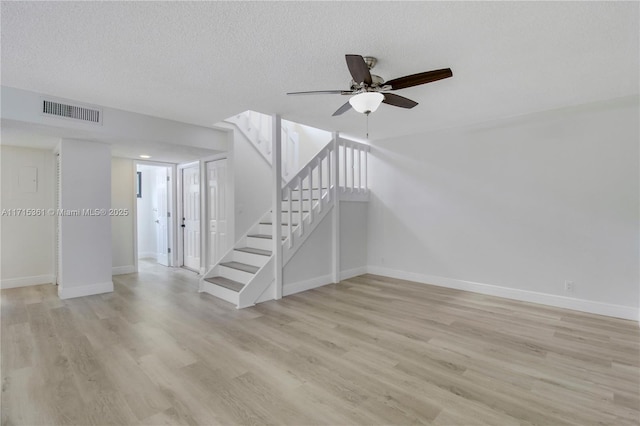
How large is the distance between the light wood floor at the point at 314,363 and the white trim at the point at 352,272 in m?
1.31

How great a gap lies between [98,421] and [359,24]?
2.93 meters

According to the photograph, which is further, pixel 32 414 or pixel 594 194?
pixel 594 194

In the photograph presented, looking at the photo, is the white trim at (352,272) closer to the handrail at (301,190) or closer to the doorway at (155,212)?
the handrail at (301,190)

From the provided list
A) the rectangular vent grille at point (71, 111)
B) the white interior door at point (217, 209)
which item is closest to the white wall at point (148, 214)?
the white interior door at point (217, 209)

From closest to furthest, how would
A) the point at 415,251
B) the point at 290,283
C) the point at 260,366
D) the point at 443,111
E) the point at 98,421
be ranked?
the point at 98,421 → the point at 260,366 → the point at 443,111 → the point at 290,283 → the point at 415,251

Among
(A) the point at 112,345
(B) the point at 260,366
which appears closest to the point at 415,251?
(B) the point at 260,366

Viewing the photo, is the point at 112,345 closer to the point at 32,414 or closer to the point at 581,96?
the point at 32,414

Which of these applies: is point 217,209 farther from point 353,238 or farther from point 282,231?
point 353,238

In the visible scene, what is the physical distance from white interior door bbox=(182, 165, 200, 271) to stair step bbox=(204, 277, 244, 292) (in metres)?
1.64

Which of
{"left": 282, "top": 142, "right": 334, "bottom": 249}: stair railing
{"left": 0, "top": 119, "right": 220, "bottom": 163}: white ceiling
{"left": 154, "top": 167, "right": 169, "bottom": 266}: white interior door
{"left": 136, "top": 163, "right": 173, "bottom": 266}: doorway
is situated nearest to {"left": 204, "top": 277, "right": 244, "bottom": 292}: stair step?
{"left": 282, "top": 142, "right": 334, "bottom": 249}: stair railing

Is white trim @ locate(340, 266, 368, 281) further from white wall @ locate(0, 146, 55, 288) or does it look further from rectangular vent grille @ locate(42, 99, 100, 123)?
white wall @ locate(0, 146, 55, 288)

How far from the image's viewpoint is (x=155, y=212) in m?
7.02

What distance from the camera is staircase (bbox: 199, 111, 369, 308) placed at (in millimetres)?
4059

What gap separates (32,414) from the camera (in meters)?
1.82
